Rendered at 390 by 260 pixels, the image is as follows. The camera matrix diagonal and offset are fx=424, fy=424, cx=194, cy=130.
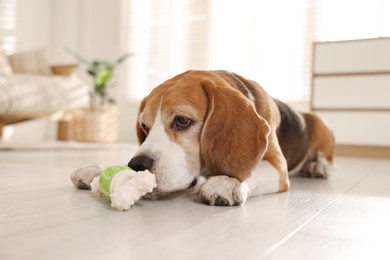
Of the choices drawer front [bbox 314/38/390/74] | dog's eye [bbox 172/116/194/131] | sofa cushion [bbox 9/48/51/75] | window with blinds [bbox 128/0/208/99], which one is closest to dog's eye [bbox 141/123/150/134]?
dog's eye [bbox 172/116/194/131]

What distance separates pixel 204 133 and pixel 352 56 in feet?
13.9

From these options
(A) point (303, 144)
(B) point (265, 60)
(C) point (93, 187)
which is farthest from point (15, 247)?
(B) point (265, 60)

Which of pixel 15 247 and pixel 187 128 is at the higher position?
pixel 187 128

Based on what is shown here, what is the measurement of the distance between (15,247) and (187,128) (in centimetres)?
79

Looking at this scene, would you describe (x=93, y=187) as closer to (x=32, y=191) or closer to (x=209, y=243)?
(x=32, y=191)

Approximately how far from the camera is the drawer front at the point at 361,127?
498cm

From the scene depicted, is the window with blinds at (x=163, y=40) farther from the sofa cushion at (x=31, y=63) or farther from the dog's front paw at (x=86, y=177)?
the dog's front paw at (x=86, y=177)

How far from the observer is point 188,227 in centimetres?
109

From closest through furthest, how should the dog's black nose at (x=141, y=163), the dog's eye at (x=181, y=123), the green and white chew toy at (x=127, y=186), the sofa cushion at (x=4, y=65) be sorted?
the green and white chew toy at (x=127, y=186)
the dog's black nose at (x=141, y=163)
the dog's eye at (x=181, y=123)
the sofa cushion at (x=4, y=65)

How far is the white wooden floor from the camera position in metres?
0.86

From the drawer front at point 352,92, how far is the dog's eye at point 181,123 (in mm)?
4143

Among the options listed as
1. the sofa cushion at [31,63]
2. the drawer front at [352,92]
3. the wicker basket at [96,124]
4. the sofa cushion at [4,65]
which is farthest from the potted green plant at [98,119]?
the drawer front at [352,92]

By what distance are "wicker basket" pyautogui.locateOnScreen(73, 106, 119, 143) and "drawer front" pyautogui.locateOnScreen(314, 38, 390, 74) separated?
3294 mm

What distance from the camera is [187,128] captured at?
153 cm
